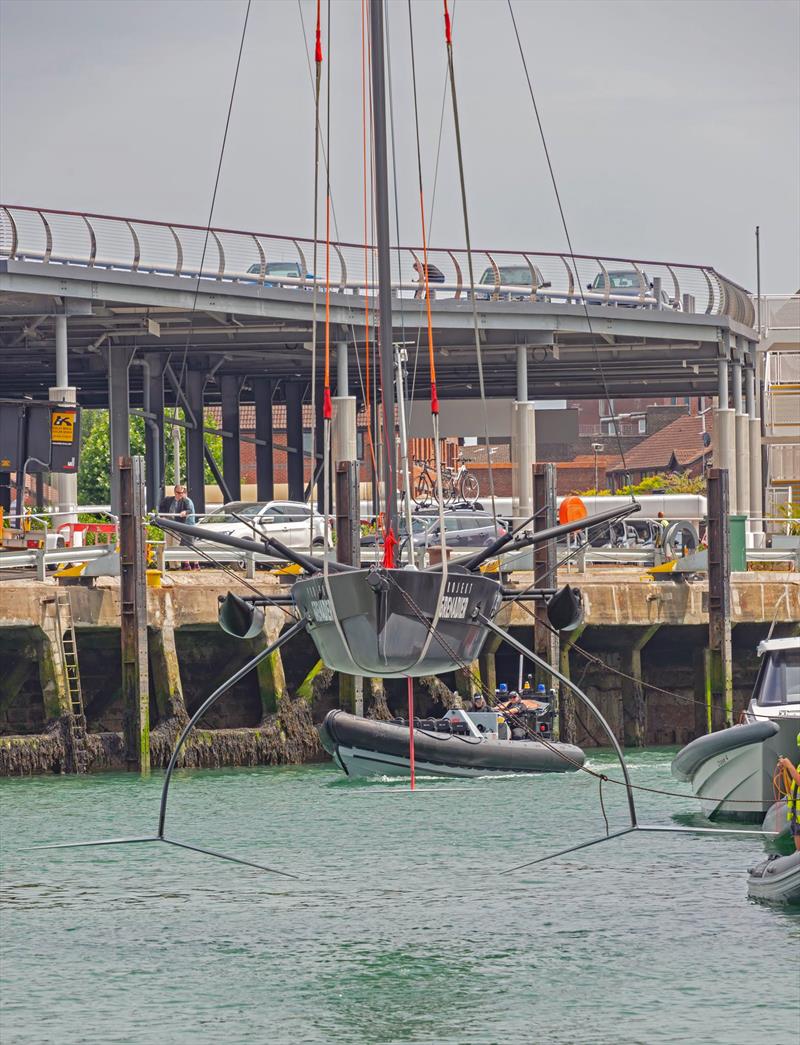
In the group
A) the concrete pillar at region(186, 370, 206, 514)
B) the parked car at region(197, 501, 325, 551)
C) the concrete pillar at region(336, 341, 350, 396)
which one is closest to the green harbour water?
the parked car at region(197, 501, 325, 551)

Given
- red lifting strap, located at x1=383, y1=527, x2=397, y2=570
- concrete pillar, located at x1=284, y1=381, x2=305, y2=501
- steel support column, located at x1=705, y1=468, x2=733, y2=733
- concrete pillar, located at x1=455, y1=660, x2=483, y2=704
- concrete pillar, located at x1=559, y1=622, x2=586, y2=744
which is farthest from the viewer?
concrete pillar, located at x1=284, y1=381, x2=305, y2=501

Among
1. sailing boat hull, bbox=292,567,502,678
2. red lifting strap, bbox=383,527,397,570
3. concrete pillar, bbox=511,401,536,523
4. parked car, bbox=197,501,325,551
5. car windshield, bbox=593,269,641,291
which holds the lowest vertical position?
sailing boat hull, bbox=292,567,502,678

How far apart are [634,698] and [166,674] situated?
384 inches

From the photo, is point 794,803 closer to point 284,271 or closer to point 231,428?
point 284,271

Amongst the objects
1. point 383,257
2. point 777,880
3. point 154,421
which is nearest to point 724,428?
point 154,421

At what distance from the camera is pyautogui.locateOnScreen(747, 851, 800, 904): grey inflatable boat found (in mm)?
21438

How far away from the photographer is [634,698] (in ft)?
122

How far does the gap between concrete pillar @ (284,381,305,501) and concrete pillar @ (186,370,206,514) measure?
613 cm

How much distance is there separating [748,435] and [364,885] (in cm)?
3210

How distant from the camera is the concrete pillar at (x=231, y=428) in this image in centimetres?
5672

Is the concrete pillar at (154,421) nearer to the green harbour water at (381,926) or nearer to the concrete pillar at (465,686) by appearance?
the concrete pillar at (465,686)

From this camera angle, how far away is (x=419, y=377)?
189ft

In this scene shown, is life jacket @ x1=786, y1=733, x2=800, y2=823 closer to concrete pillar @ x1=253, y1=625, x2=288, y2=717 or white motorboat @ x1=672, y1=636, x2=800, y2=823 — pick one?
white motorboat @ x1=672, y1=636, x2=800, y2=823

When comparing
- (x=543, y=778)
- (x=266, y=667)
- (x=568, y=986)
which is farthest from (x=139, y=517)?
(x=568, y=986)
